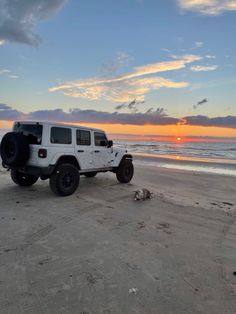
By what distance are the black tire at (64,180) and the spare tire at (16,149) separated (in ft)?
3.18

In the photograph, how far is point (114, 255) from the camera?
4.48 metres

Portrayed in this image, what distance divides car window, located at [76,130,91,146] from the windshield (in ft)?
4.28

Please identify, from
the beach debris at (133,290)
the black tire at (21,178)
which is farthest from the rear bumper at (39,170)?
the beach debris at (133,290)

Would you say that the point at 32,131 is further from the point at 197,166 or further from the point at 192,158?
the point at 192,158

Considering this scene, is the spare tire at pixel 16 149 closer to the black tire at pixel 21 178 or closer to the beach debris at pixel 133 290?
the black tire at pixel 21 178

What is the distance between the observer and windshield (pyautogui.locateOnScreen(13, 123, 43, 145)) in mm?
7861

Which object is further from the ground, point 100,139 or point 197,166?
point 100,139

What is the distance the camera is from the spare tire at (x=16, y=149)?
25.5 feet

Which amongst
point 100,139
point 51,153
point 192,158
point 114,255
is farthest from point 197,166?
point 114,255

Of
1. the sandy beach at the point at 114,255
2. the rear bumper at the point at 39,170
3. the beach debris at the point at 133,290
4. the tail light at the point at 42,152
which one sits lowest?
the beach debris at the point at 133,290

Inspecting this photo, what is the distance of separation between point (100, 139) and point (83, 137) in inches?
35.5

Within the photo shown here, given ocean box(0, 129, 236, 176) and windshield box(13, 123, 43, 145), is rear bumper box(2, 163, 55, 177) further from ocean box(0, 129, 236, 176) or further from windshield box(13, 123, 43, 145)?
ocean box(0, 129, 236, 176)

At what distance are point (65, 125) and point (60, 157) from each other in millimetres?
1006

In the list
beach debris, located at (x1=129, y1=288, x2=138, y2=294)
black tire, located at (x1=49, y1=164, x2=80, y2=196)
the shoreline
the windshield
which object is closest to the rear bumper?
black tire, located at (x1=49, y1=164, x2=80, y2=196)
